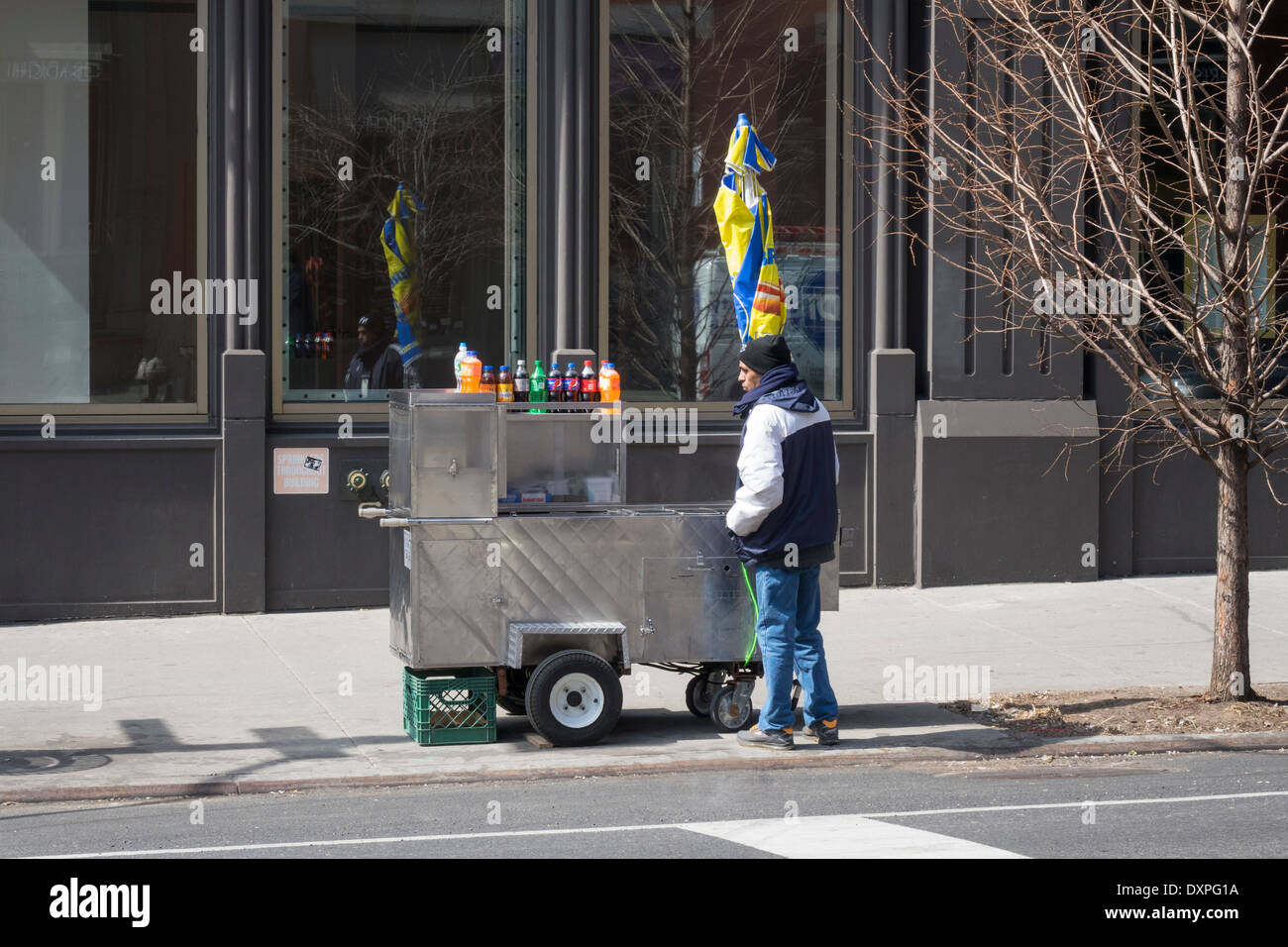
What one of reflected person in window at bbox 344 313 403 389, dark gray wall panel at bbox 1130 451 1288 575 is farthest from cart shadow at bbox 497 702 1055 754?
dark gray wall panel at bbox 1130 451 1288 575

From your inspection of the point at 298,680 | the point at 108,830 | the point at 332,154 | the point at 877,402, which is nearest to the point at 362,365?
the point at 332,154

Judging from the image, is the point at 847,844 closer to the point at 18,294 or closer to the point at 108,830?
the point at 108,830

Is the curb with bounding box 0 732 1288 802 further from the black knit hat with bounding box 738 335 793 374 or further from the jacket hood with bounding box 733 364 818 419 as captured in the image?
the black knit hat with bounding box 738 335 793 374

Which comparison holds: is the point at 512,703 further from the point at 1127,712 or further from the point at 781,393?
the point at 1127,712

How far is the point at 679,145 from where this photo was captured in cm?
1344

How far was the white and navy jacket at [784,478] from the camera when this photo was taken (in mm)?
8164

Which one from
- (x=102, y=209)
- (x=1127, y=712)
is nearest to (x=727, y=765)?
(x=1127, y=712)

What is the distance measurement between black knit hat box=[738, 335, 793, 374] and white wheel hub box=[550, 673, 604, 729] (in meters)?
1.86

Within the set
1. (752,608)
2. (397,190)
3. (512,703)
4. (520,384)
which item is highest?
(397,190)

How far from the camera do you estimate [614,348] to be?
43.8 feet

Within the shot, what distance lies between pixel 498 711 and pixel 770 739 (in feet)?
6.37

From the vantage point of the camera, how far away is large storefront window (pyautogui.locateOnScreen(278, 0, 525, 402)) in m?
12.7

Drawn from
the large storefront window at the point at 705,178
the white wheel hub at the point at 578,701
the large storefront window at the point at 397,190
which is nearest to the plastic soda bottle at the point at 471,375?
the white wheel hub at the point at 578,701
